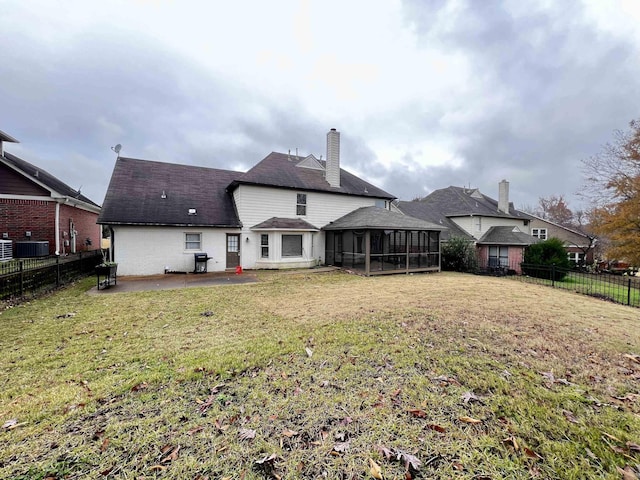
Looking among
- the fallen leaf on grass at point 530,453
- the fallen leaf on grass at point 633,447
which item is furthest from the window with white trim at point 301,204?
the fallen leaf on grass at point 633,447

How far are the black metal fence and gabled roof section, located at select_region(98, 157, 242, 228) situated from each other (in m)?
Result: 17.5

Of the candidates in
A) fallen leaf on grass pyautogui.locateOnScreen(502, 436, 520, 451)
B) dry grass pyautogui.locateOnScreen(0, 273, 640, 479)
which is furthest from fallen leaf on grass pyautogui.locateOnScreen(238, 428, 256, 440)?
fallen leaf on grass pyautogui.locateOnScreen(502, 436, 520, 451)

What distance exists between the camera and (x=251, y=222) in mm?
15547

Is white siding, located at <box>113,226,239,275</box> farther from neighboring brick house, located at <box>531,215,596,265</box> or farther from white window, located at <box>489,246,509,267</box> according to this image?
neighboring brick house, located at <box>531,215,596,265</box>

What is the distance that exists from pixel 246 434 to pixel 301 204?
1503 cm

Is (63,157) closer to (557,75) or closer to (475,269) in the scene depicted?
(475,269)

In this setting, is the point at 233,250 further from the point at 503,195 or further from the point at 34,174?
the point at 503,195

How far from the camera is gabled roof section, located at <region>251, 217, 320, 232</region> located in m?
15.2

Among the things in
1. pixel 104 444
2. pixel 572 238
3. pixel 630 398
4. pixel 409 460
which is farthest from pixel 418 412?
pixel 572 238

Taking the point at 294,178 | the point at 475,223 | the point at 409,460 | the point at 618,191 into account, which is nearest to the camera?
the point at 409,460

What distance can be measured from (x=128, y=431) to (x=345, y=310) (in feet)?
15.9

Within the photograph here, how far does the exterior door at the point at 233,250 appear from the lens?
50.0ft

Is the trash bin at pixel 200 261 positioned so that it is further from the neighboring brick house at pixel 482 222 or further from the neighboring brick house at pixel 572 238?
the neighboring brick house at pixel 572 238

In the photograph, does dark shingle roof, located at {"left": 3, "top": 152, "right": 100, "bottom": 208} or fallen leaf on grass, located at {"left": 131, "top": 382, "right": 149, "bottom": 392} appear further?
dark shingle roof, located at {"left": 3, "top": 152, "right": 100, "bottom": 208}
